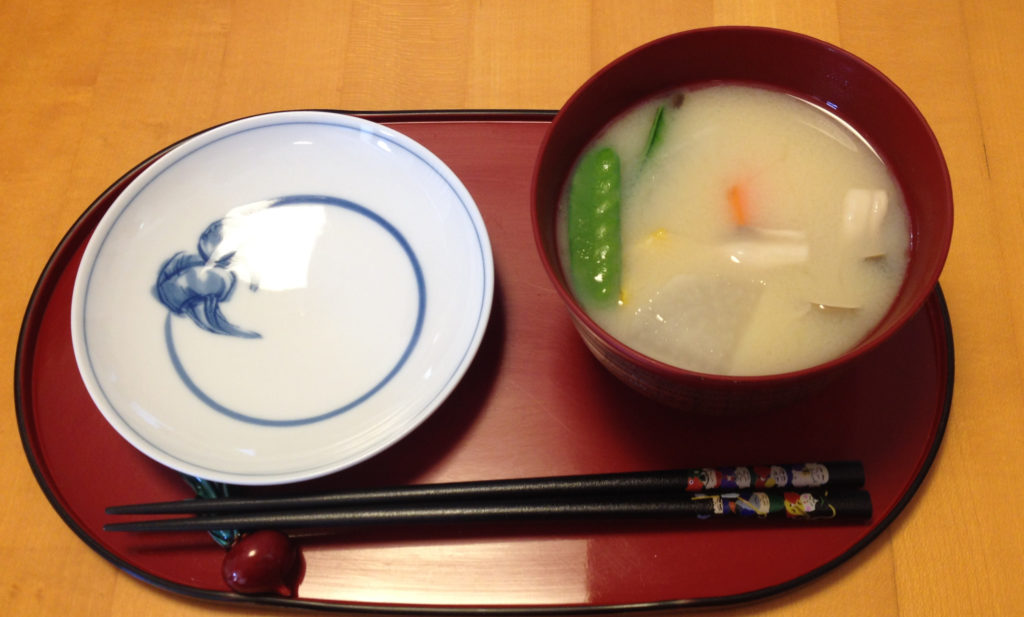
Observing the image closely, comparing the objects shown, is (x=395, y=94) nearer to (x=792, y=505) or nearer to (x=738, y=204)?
(x=738, y=204)

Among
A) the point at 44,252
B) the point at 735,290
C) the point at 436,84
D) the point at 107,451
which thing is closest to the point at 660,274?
the point at 735,290

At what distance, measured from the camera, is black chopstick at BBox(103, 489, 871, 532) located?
917 mm

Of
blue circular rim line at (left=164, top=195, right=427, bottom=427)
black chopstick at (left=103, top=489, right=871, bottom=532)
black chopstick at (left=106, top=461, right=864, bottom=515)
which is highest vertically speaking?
blue circular rim line at (left=164, top=195, right=427, bottom=427)

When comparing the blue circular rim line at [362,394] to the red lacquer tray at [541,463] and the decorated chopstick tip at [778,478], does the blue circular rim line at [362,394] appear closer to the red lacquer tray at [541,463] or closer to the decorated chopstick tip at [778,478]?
the red lacquer tray at [541,463]

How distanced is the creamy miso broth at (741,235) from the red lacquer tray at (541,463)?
0.47 ft

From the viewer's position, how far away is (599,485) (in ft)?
3.04

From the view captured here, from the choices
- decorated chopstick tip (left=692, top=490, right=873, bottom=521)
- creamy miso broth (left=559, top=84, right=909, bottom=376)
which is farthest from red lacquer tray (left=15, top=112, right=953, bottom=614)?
creamy miso broth (left=559, top=84, right=909, bottom=376)

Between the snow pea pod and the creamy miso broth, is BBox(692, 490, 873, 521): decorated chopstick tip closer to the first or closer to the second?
the creamy miso broth

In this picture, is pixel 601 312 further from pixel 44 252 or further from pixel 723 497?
pixel 44 252

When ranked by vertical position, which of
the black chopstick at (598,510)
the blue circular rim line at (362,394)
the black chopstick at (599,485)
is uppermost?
the blue circular rim line at (362,394)

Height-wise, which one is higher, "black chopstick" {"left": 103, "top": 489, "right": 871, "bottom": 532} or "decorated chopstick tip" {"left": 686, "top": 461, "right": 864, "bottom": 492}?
"decorated chopstick tip" {"left": 686, "top": 461, "right": 864, "bottom": 492}

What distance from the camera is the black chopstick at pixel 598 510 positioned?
92 centimetres

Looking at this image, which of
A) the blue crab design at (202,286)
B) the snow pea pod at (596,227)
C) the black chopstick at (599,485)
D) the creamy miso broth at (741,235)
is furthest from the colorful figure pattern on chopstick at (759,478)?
the blue crab design at (202,286)

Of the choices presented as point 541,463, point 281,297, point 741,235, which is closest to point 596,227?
point 741,235
